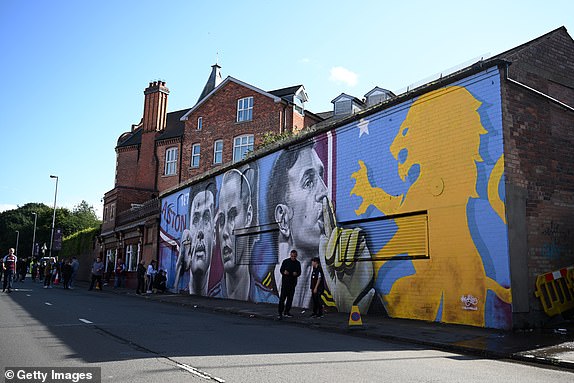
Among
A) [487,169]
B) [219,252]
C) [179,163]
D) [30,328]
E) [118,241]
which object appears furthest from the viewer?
[179,163]

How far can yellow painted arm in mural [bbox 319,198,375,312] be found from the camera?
544 inches

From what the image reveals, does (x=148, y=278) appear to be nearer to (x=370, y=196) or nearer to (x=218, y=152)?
(x=218, y=152)

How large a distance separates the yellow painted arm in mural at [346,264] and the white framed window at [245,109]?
18997mm

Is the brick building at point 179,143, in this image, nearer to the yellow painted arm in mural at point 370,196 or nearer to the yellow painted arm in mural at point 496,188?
the yellow painted arm in mural at point 370,196

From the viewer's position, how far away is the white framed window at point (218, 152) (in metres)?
35.1

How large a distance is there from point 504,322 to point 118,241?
31622mm

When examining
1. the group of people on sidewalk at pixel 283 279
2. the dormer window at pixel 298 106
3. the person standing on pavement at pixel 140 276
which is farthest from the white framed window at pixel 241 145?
the person standing on pavement at pixel 140 276

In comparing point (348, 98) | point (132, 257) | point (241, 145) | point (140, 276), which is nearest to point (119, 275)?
point (132, 257)

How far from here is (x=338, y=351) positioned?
784cm

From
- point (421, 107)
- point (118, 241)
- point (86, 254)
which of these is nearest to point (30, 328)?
point (421, 107)

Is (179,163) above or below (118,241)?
above

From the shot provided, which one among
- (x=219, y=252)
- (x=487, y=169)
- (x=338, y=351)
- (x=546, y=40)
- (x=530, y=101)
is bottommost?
(x=338, y=351)

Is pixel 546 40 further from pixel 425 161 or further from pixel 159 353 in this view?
pixel 159 353

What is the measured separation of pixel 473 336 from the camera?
9.41 m
